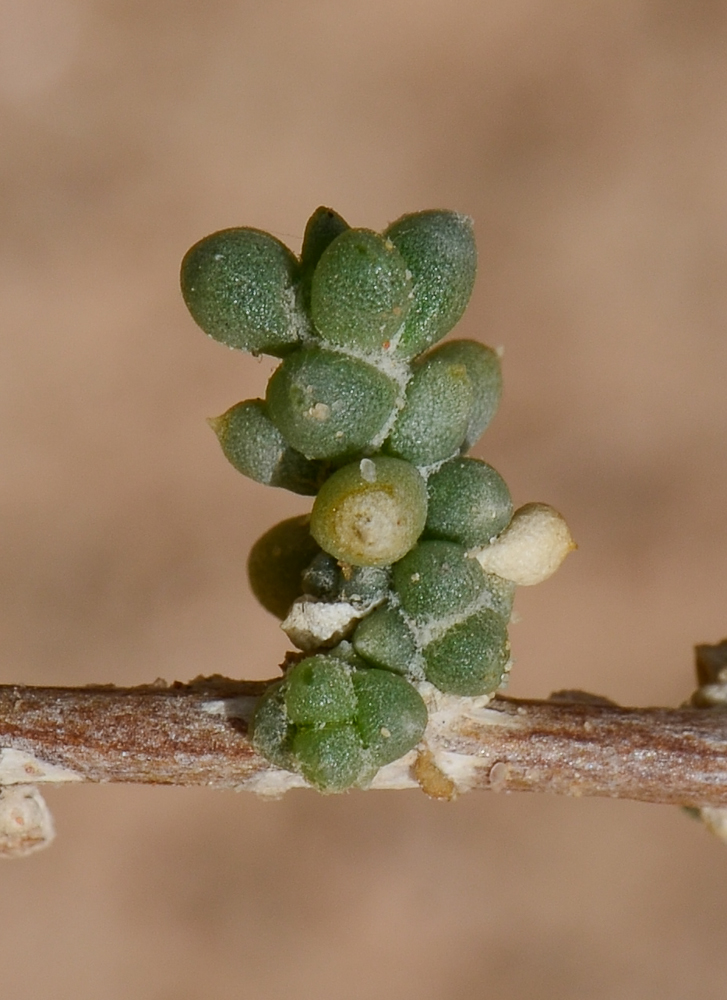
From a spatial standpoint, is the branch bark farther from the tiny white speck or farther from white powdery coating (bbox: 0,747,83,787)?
the tiny white speck

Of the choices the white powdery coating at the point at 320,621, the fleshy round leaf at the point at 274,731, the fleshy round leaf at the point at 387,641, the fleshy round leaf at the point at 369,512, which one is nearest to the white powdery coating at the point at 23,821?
the fleshy round leaf at the point at 274,731

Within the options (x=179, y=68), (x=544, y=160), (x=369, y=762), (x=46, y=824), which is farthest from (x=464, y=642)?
(x=179, y=68)

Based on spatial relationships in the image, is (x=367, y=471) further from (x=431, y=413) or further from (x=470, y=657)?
(x=470, y=657)

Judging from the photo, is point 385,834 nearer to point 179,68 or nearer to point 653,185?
point 653,185

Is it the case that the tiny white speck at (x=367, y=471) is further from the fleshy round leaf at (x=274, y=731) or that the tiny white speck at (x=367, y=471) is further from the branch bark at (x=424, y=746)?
the branch bark at (x=424, y=746)

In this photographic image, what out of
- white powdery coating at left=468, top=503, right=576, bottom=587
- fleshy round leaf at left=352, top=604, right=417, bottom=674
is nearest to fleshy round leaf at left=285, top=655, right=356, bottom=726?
fleshy round leaf at left=352, top=604, right=417, bottom=674

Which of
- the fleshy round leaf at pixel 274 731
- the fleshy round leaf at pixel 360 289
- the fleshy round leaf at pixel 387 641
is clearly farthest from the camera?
the fleshy round leaf at pixel 387 641
